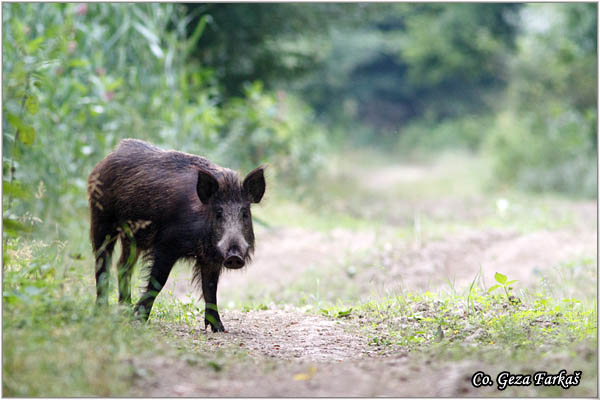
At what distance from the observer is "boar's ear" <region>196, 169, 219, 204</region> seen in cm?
470

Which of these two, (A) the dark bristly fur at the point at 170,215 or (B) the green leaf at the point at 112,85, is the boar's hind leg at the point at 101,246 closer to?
(A) the dark bristly fur at the point at 170,215

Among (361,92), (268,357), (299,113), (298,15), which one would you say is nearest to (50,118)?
(268,357)

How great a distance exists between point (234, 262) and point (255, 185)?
715 millimetres

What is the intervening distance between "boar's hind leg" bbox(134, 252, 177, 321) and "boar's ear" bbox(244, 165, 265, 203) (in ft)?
2.31

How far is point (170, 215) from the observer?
16.1 feet

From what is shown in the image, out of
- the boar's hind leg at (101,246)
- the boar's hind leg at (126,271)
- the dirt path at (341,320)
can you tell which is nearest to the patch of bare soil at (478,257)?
the dirt path at (341,320)

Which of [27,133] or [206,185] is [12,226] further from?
[206,185]

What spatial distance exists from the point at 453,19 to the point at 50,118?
24.2 meters

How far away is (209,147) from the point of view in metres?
10.5

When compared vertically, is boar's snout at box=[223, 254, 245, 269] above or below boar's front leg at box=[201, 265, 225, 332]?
above

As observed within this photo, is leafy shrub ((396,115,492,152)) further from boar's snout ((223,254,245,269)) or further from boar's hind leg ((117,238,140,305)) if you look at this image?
boar's snout ((223,254,245,269))

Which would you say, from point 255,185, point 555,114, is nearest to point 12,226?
point 255,185

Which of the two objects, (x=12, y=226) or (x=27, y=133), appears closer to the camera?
(x=12, y=226)

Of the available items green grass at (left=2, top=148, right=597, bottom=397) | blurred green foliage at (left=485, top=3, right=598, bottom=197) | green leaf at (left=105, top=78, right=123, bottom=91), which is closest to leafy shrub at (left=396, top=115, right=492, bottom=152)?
blurred green foliage at (left=485, top=3, right=598, bottom=197)
